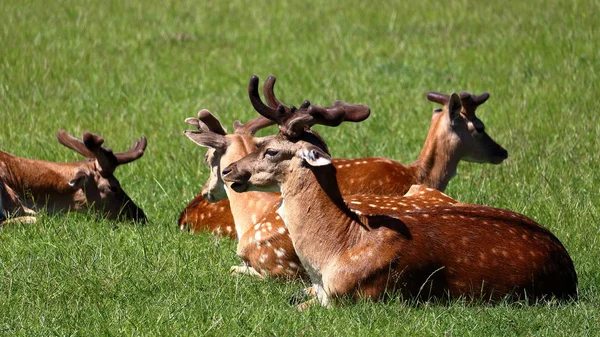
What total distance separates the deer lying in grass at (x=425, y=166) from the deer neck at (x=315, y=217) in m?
1.84

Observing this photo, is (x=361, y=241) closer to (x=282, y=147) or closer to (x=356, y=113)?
(x=282, y=147)

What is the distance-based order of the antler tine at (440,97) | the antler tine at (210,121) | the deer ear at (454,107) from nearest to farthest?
the antler tine at (210,121) → the deer ear at (454,107) → the antler tine at (440,97)

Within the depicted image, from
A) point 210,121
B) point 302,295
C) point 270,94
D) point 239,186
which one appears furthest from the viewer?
point 210,121

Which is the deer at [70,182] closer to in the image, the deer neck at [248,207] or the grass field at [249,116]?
the grass field at [249,116]

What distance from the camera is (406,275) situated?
6.14 meters

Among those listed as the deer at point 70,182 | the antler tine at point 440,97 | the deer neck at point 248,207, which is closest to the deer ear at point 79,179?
→ the deer at point 70,182

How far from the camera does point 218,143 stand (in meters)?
7.80

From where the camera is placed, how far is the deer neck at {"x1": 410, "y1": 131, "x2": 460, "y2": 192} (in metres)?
9.38

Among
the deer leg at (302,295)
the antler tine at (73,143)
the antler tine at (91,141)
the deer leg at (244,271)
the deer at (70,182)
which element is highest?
the antler tine at (91,141)

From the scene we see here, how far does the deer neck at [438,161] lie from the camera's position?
30.8 feet

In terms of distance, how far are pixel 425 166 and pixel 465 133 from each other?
0.46 meters

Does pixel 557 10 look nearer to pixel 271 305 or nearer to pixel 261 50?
pixel 261 50

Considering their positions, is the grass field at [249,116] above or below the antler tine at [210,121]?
below

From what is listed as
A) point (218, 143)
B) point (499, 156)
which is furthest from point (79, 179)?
point (499, 156)
